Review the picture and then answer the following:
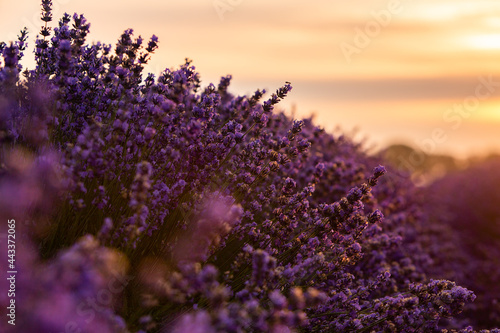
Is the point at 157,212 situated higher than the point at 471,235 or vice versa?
the point at 471,235

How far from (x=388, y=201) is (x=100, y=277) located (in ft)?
20.7

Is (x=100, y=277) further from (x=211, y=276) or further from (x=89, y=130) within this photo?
(x=89, y=130)

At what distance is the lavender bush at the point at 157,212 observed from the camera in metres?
2.05

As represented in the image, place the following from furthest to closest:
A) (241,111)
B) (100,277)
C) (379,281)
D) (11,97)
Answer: (241,111) < (379,281) < (11,97) < (100,277)

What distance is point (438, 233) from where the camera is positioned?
9.62 meters

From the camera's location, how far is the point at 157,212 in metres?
2.91

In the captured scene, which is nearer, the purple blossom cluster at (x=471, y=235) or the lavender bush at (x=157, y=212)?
the lavender bush at (x=157, y=212)

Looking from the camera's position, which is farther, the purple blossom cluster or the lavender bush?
the purple blossom cluster

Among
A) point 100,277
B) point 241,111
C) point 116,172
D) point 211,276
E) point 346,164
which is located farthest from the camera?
point 346,164

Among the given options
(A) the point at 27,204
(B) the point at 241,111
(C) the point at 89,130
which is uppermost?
(B) the point at 241,111

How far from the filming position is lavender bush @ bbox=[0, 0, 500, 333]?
6.73 feet

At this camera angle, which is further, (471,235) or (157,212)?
(471,235)

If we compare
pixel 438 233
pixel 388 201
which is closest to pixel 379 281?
pixel 388 201

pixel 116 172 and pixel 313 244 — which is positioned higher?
pixel 116 172
